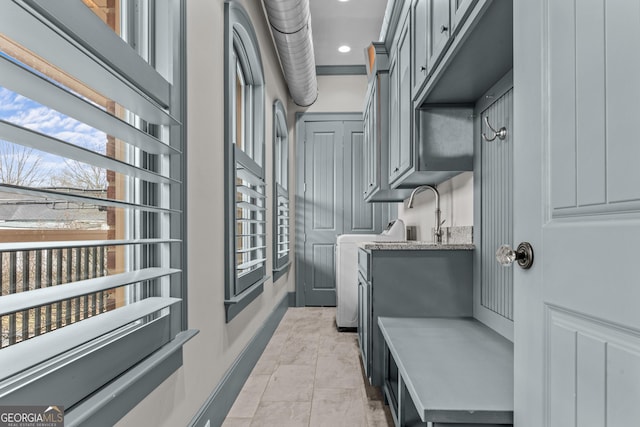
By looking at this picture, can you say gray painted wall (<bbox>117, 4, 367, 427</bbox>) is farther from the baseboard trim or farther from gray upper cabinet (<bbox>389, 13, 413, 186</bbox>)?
gray upper cabinet (<bbox>389, 13, 413, 186</bbox>)

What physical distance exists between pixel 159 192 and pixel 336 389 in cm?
167

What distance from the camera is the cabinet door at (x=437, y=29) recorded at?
4.86 feet

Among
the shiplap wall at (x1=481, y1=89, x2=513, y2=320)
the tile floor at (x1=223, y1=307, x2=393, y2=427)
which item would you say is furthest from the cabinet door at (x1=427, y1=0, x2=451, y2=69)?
the tile floor at (x1=223, y1=307, x2=393, y2=427)

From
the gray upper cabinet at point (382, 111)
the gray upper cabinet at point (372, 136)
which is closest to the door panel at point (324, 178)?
the gray upper cabinet at point (372, 136)

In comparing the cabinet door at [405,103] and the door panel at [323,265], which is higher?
the cabinet door at [405,103]

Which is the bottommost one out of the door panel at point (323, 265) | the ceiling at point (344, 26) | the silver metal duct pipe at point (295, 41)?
the door panel at point (323, 265)

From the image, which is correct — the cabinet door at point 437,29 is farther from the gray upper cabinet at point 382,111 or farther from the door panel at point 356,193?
the door panel at point 356,193

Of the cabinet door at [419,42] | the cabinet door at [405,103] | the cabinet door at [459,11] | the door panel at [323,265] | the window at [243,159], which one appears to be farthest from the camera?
the door panel at [323,265]

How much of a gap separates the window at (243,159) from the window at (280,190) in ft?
1.94

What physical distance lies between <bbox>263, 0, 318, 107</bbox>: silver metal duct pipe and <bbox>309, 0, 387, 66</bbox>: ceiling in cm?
42

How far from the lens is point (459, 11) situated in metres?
1.31

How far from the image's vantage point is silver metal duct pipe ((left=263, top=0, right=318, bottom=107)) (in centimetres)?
287
